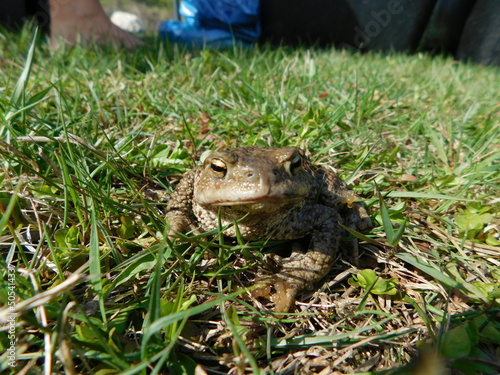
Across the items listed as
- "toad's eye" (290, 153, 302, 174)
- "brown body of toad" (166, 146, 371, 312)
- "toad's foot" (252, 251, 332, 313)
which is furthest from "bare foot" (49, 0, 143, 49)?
"toad's foot" (252, 251, 332, 313)

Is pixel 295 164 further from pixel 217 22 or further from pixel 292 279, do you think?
pixel 217 22

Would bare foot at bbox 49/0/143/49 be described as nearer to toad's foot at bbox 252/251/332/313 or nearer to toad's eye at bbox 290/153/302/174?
toad's eye at bbox 290/153/302/174

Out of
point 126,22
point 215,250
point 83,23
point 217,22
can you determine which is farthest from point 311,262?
point 126,22

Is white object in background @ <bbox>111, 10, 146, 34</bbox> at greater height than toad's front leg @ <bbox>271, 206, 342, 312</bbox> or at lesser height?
lesser

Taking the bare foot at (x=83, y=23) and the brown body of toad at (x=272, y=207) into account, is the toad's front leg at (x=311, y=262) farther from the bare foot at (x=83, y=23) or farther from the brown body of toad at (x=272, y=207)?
the bare foot at (x=83, y=23)

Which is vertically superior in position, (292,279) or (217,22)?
(217,22)
